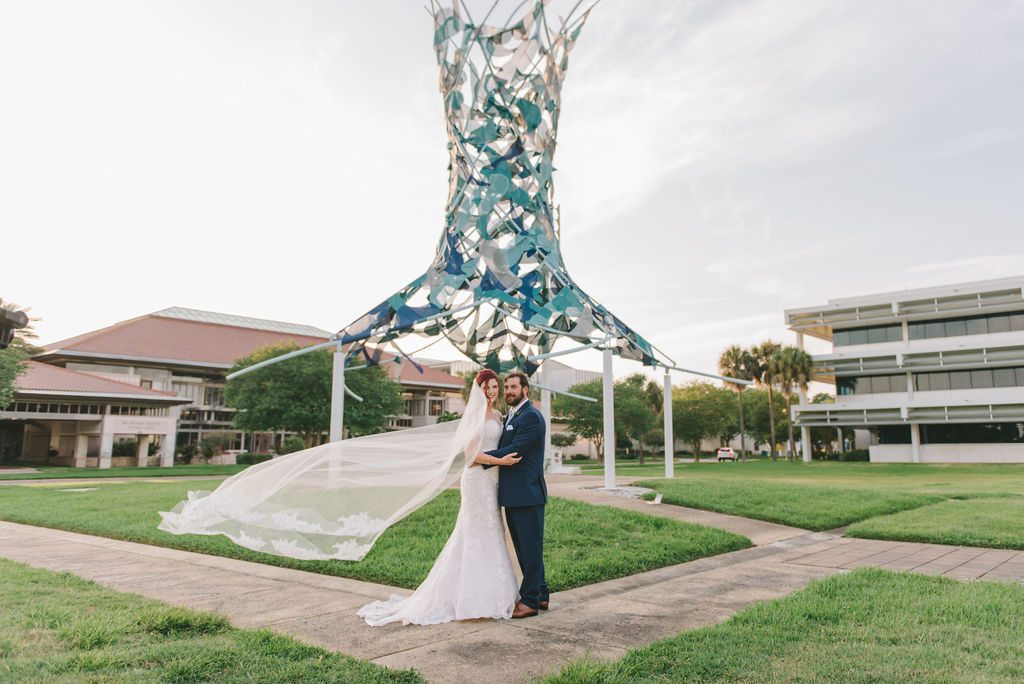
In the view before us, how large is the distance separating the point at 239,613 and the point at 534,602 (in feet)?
8.18

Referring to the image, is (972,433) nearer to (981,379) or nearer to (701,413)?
(981,379)

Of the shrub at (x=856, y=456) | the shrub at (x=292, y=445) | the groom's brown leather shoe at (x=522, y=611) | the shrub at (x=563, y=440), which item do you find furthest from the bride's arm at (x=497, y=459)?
the shrub at (x=563, y=440)

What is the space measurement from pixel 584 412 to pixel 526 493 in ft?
166

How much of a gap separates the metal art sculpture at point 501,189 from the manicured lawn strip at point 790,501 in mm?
4585

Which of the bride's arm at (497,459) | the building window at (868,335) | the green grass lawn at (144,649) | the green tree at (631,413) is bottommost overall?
the green grass lawn at (144,649)

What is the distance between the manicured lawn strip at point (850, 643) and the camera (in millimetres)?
3996

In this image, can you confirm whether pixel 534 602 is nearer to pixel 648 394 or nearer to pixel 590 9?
pixel 590 9

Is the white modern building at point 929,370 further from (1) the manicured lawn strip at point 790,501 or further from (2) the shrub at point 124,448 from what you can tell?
(2) the shrub at point 124,448

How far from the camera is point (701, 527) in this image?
10422 mm

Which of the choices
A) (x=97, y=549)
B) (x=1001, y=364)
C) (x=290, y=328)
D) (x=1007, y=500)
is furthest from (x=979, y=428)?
(x=290, y=328)

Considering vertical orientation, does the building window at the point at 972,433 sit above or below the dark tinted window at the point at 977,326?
below

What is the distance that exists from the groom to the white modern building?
4842cm

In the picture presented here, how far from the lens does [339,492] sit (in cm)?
808

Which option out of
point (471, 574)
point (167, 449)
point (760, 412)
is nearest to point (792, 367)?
point (760, 412)
